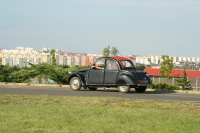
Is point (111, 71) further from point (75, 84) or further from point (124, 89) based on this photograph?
point (75, 84)

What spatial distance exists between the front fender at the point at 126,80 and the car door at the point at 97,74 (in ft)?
3.51

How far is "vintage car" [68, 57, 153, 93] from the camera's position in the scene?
20000mm

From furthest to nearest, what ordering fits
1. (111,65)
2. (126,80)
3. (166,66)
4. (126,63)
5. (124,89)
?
(166,66)
(126,63)
(111,65)
(124,89)
(126,80)

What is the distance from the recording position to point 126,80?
19953 millimetres

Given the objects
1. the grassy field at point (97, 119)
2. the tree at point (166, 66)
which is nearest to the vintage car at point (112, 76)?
the grassy field at point (97, 119)

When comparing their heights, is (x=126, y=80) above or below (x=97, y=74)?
below

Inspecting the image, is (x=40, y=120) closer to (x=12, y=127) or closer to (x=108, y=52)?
(x=12, y=127)

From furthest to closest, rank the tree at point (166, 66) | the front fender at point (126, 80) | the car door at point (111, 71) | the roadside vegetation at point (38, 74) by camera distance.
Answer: the tree at point (166, 66)
the roadside vegetation at point (38, 74)
the car door at point (111, 71)
the front fender at point (126, 80)

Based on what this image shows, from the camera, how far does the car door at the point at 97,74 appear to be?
2100 centimetres

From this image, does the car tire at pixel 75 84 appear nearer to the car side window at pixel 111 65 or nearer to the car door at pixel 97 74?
the car door at pixel 97 74

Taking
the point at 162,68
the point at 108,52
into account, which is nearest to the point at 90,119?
the point at 108,52

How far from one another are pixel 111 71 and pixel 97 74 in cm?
81

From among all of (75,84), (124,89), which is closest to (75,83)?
(75,84)

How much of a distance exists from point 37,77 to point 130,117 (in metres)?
21.0
